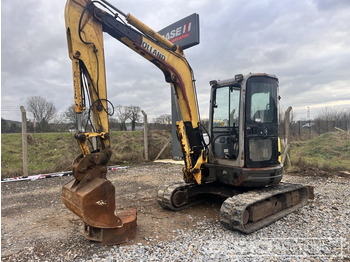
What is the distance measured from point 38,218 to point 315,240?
205 inches

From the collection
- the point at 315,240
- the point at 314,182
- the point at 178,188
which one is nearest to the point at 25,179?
the point at 178,188

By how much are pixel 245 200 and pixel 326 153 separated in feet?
37.1

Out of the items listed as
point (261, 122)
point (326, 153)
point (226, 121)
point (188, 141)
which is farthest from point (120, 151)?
point (326, 153)

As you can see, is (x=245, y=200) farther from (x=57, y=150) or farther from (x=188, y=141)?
A: (x=57, y=150)

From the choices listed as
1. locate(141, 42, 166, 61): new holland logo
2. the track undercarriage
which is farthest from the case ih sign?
the track undercarriage

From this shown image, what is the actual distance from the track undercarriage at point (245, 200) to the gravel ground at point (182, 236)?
16 centimetres

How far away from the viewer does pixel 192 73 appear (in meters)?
5.56

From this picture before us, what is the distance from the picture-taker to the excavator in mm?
3832

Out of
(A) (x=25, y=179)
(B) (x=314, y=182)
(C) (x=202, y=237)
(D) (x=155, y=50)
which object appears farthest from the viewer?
(A) (x=25, y=179)

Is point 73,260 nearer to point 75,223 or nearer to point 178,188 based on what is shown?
point 75,223

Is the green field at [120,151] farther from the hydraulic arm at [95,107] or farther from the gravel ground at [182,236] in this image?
the hydraulic arm at [95,107]

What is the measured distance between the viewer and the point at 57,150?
45.9 ft

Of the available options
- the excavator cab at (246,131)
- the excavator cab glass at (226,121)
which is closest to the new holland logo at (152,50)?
the excavator cab at (246,131)

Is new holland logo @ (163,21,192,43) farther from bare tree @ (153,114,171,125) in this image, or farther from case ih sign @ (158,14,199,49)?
bare tree @ (153,114,171,125)
